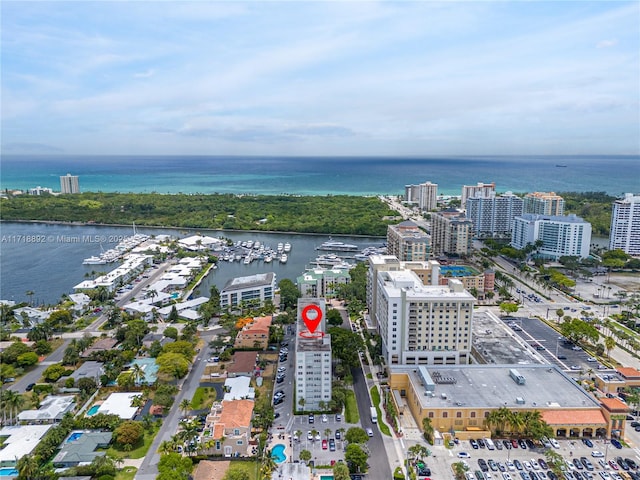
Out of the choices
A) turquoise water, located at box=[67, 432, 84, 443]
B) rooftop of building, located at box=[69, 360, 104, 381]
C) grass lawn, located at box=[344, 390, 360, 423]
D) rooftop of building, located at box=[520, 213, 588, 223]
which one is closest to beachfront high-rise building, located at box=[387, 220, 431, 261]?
rooftop of building, located at box=[520, 213, 588, 223]

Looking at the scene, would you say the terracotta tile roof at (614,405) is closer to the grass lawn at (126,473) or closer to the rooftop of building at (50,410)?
the grass lawn at (126,473)

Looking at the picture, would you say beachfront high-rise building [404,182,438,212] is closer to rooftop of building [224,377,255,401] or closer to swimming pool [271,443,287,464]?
rooftop of building [224,377,255,401]

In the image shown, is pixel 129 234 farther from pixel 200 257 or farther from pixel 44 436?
pixel 44 436

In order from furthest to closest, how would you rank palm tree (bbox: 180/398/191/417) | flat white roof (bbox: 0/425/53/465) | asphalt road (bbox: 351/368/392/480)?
palm tree (bbox: 180/398/191/417), flat white roof (bbox: 0/425/53/465), asphalt road (bbox: 351/368/392/480)

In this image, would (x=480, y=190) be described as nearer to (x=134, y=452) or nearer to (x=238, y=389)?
(x=238, y=389)

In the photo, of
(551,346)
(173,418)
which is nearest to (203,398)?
(173,418)

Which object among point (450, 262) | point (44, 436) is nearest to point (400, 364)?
point (44, 436)

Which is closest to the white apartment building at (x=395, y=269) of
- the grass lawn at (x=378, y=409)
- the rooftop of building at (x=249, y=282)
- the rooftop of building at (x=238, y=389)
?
the grass lawn at (x=378, y=409)

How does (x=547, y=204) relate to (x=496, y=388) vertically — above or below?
above
